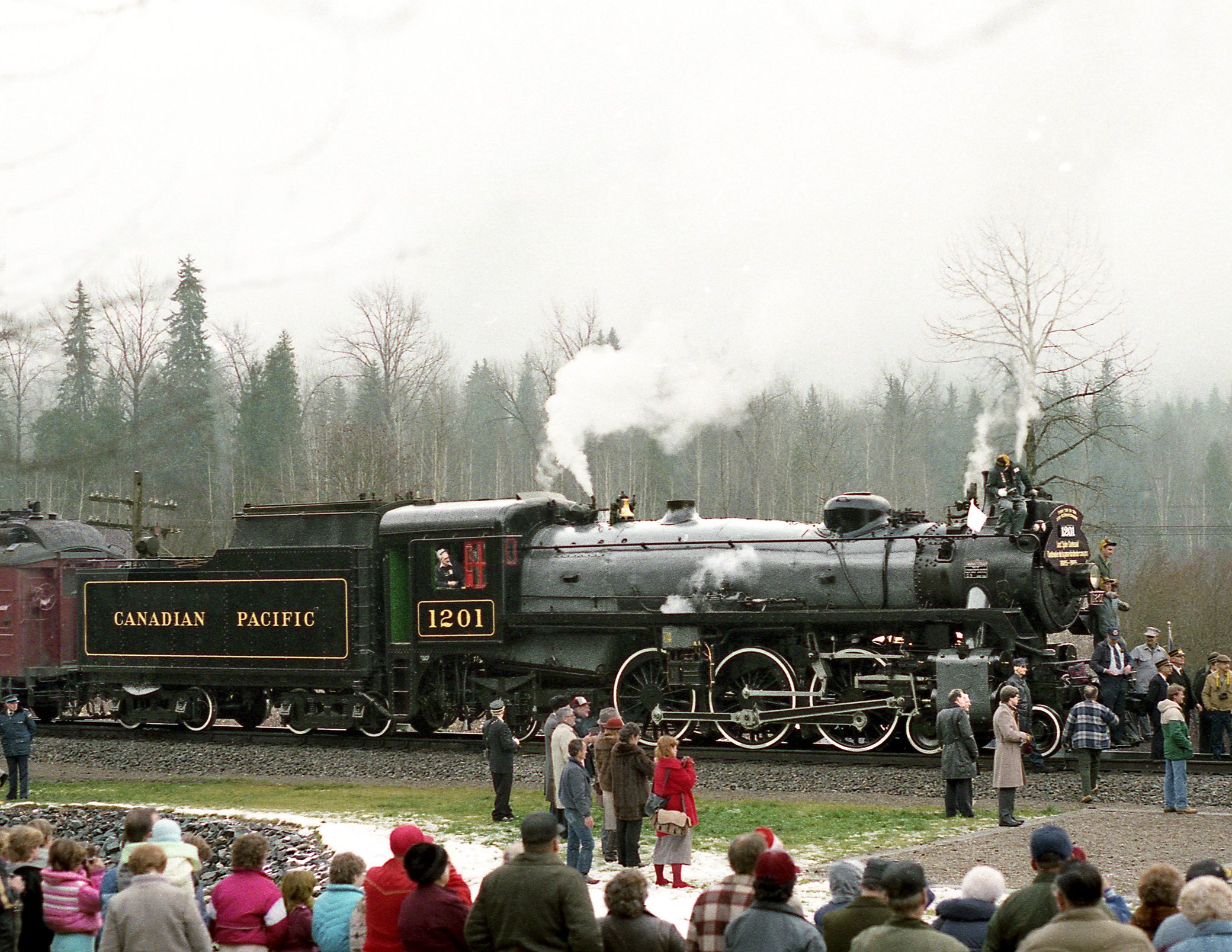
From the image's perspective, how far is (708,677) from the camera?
17.5m

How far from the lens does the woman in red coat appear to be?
34.0 ft

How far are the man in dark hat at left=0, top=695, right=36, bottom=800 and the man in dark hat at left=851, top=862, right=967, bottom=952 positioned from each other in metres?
14.1

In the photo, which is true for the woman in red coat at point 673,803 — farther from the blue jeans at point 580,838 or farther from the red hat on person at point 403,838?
the red hat on person at point 403,838

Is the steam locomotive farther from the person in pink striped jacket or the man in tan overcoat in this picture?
the person in pink striped jacket

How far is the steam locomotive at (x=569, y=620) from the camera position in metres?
16.3

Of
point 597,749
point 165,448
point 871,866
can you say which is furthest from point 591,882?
point 165,448

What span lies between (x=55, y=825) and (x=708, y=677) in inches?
310

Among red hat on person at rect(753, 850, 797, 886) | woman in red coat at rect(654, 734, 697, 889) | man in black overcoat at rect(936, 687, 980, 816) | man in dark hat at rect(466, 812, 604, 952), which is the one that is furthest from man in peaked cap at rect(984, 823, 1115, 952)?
man in black overcoat at rect(936, 687, 980, 816)

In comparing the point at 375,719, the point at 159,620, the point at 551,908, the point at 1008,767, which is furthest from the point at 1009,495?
the point at 159,620

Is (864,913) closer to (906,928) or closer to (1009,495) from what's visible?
(906,928)

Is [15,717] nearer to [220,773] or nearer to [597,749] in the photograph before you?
[220,773]

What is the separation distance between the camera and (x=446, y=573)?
19.3 meters

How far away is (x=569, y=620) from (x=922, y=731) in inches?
194

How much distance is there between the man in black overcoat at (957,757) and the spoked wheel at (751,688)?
3945 mm
